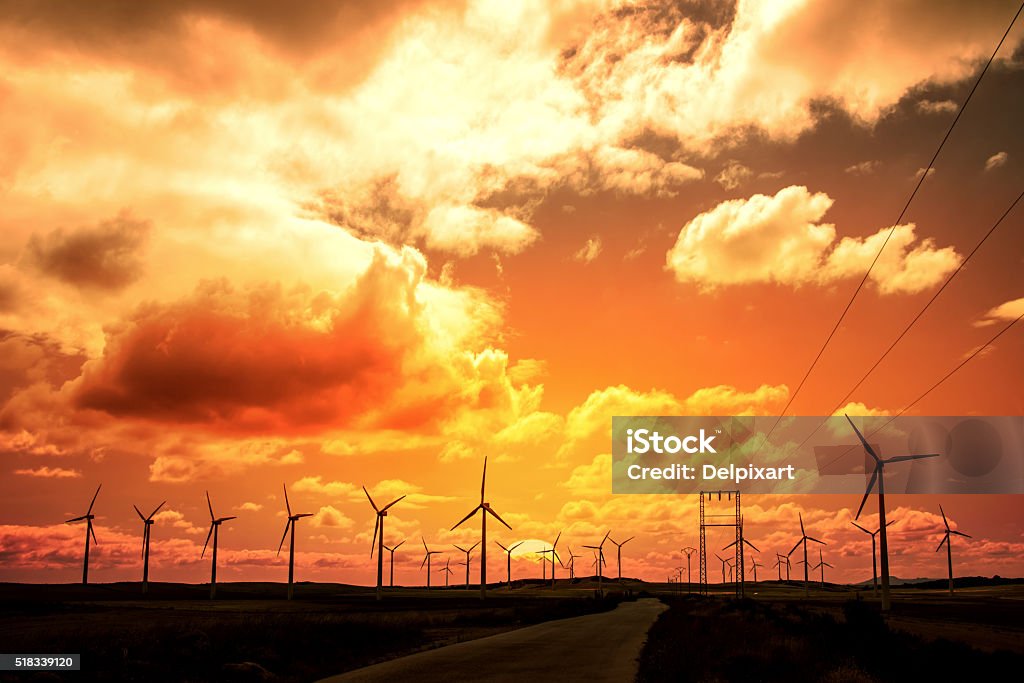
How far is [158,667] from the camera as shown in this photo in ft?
120

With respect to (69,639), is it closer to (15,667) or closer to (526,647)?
(15,667)

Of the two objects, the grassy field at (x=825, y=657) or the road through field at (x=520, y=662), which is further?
the grassy field at (x=825, y=657)

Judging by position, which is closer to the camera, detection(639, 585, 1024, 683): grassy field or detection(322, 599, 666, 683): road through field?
detection(322, 599, 666, 683): road through field

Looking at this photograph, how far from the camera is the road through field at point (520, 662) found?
33188mm

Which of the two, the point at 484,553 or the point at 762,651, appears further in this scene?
the point at 484,553

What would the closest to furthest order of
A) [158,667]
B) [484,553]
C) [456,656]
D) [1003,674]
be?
[1003,674] → [158,667] → [456,656] → [484,553]

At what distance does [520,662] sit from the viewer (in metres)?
38.6

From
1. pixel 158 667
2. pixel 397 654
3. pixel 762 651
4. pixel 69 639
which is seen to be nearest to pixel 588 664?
pixel 762 651

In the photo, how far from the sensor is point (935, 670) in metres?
35.2

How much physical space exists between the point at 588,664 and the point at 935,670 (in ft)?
47.0

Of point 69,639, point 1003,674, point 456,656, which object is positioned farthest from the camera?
point 69,639

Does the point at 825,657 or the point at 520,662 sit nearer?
the point at 520,662

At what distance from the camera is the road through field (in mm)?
33188

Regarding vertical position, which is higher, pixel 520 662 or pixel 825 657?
pixel 520 662
